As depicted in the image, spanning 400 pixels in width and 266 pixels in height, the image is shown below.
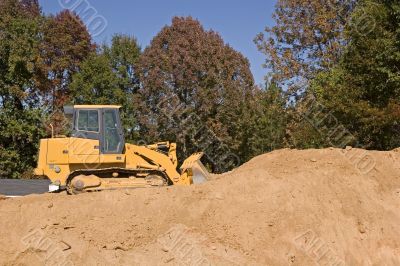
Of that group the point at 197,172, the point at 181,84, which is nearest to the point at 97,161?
the point at 197,172

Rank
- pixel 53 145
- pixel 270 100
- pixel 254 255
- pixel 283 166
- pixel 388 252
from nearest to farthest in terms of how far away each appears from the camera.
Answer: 1. pixel 254 255
2. pixel 388 252
3. pixel 283 166
4. pixel 53 145
5. pixel 270 100

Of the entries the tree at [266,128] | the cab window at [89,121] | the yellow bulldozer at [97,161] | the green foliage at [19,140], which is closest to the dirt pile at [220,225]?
the yellow bulldozer at [97,161]

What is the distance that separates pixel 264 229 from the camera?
976 cm

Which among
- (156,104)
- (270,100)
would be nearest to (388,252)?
(156,104)

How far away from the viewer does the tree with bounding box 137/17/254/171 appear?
3209 cm

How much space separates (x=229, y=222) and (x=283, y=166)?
277 centimetres

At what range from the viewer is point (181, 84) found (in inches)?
1275

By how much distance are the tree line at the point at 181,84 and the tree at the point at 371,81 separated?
1499 millimetres

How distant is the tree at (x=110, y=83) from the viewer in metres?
34.9

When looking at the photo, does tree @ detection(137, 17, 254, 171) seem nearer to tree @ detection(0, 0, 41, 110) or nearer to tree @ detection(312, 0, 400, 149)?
tree @ detection(0, 0, 41, 110)

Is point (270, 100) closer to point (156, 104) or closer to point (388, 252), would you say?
point (156, 104)

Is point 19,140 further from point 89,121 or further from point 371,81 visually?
point 371,81

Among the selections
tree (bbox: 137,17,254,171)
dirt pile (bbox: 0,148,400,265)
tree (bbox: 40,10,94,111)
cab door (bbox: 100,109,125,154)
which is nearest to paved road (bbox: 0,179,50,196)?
cab door (bbox: 100,109,125,154)

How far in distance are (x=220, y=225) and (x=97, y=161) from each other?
5220 mm
